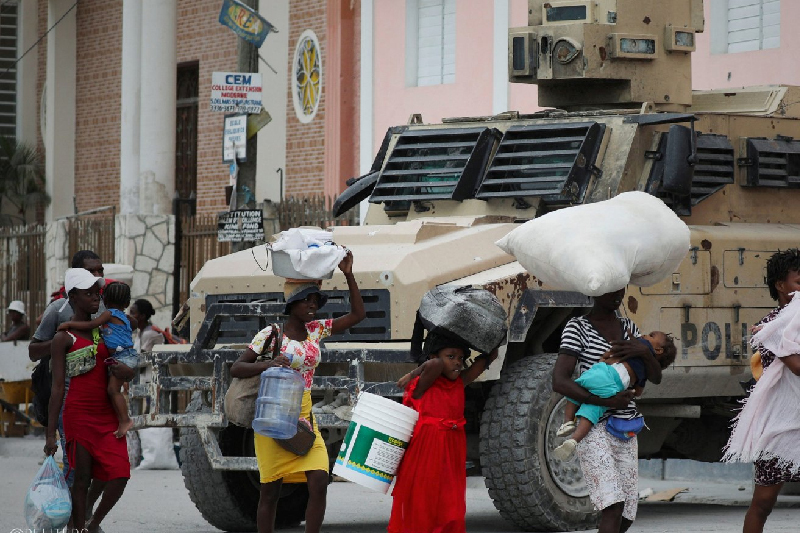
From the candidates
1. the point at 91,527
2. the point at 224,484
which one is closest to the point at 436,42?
the point at 224,484

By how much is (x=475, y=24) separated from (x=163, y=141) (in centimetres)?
422

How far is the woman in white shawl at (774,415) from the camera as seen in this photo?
7180 millimetres

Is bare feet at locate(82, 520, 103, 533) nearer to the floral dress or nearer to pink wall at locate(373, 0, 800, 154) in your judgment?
the floral dress

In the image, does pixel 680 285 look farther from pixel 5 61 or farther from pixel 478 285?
pixel 5 61

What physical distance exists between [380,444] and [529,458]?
2.35 meters

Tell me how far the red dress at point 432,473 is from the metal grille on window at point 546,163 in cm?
353

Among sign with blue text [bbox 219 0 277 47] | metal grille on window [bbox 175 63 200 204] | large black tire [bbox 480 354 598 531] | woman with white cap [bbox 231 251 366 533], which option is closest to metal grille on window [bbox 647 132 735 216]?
large black tire [bbox 480 354 598 531]

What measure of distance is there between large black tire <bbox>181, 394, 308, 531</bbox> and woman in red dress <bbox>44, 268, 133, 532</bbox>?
128 centimetres

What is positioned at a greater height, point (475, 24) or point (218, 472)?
point (475, 24)

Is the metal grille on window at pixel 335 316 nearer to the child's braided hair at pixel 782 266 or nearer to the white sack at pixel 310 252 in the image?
the white sack at pixel 310 252

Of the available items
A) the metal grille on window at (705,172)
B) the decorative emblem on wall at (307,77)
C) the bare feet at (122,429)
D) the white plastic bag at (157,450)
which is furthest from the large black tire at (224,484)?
the decorative emblem on wall at (307,77)

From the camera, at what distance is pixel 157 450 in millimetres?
15398

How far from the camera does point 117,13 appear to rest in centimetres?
2648

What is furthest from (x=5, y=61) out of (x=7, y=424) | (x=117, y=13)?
(x=7, y=424)
